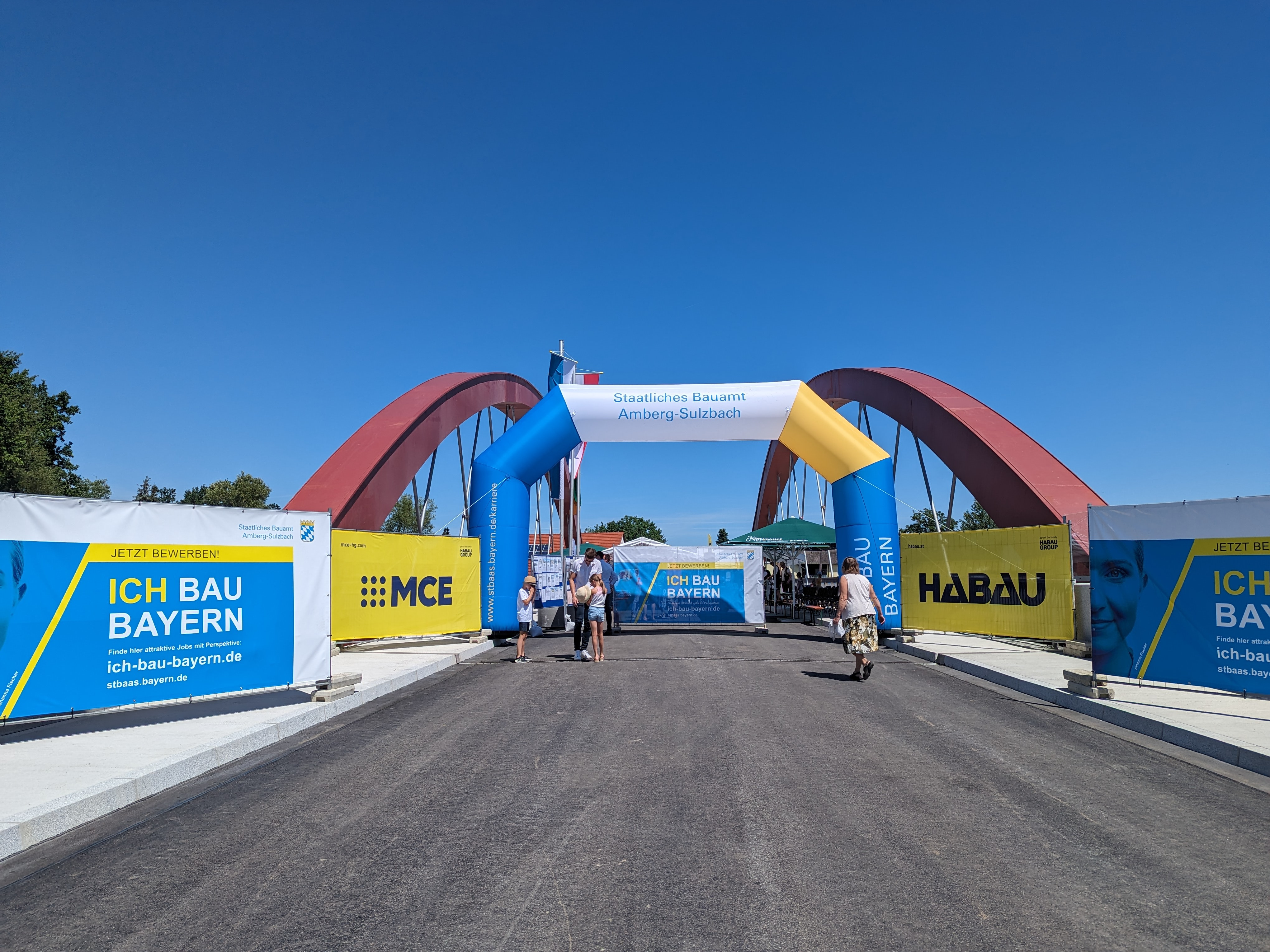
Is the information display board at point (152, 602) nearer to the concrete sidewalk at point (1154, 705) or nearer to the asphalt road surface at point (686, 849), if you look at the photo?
the asphalt road surface at point (686, 849)

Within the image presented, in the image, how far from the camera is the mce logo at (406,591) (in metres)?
13.4

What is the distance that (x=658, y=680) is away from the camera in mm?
10555

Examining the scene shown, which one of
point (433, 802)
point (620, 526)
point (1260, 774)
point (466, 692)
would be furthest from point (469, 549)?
point (620, 526)

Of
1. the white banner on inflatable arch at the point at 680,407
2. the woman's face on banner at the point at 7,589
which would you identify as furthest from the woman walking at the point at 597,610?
the woman's face on banner at the point at 7,589

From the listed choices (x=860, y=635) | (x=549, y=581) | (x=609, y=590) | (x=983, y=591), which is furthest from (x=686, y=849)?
(x=549, y=581)

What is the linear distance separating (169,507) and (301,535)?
1405mm

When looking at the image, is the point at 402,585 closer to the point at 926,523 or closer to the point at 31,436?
the point at 31,436

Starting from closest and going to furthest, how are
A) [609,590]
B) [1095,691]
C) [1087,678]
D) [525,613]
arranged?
A: [1095,691] < [1087,678] < [525,613] < [609,590]

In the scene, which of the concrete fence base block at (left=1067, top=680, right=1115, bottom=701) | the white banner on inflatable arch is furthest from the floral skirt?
the white banner on inflatable arch

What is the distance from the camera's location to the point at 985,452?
68.7 feet

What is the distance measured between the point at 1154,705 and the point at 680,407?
10.6 meters

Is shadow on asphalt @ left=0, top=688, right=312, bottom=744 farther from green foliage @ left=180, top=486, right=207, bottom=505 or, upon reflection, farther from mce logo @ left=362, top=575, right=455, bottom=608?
green foliage @ left=180, top=486, right=207, bottom=505

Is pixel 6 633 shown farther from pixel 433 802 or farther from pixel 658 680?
pixel 658 680

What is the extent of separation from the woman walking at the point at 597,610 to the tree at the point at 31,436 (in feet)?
90.6
